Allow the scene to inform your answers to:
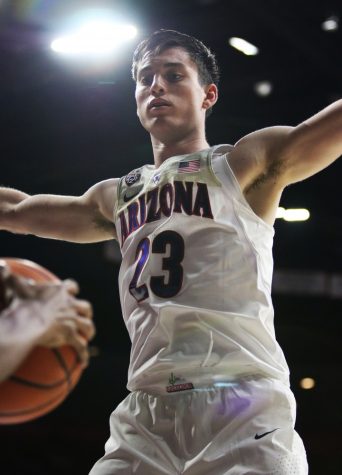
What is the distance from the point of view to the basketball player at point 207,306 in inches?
81.9

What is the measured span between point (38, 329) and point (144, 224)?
1288 mm

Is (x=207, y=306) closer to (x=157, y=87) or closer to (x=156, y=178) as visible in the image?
(x=156, y=178)

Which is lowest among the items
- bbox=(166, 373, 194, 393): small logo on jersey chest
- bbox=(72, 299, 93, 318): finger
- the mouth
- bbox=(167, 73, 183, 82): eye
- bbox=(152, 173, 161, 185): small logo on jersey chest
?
bbox=(166, 373, 194, 393): small logo on jersey chest

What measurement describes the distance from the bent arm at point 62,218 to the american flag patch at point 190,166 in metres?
0.43

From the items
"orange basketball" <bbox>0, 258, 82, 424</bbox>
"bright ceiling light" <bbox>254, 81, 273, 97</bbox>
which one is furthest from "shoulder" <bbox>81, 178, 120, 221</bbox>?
"bright ceiling light" <bbox>254, 81, 273, 97</bbox>

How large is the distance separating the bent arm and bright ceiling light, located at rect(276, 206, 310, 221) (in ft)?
19.9

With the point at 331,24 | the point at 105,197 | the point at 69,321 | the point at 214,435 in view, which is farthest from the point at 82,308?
the point at 331,24

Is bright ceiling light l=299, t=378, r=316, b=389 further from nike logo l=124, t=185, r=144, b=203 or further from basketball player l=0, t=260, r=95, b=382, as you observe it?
basketball player l=0, t=260, r=95, b=382

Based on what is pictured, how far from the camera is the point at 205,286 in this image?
2250mm

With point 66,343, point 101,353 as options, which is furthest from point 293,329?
point 66,343

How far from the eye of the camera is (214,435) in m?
2.08

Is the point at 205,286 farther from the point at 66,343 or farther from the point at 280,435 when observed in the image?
the point at 66,343

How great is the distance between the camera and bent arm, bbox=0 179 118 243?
2.86m

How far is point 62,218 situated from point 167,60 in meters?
0.74
